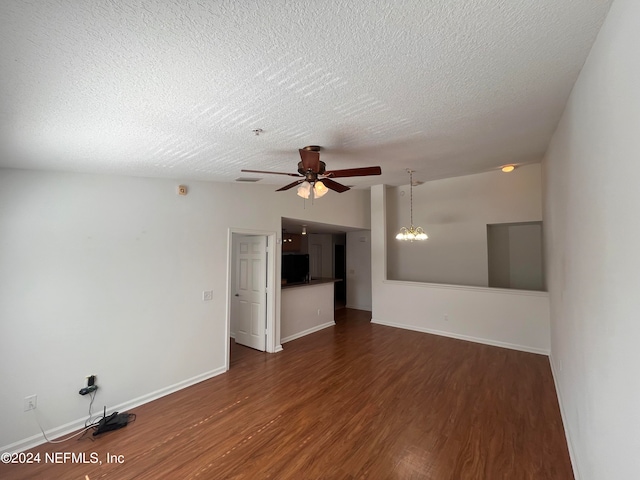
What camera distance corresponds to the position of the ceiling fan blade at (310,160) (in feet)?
7.63

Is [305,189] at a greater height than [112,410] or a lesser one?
greater

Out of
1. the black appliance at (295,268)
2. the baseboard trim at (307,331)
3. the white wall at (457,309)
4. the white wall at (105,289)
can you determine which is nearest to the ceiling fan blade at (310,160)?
the white wall at (105,289)

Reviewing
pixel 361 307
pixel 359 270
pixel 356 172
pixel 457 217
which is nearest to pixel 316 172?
pixel 356 172

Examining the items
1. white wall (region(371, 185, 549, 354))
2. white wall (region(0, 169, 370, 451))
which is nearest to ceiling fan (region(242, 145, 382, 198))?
white wall (region(0, 169, 370, 451))

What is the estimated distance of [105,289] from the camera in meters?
2.82

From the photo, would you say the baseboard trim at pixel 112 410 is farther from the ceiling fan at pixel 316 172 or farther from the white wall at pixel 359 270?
the white wall at pixel 359 270

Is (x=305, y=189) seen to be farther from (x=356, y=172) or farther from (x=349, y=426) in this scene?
(x=349, y=426)

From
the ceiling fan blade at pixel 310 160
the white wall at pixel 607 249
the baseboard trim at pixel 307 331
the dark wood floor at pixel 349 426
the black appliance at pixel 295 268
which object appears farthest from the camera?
the black appliance at pixel 295 268

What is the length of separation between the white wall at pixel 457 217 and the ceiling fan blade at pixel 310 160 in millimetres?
4419

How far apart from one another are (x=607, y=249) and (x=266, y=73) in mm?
1938

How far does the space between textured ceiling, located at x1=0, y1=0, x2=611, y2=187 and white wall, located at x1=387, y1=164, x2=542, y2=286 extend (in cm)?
297

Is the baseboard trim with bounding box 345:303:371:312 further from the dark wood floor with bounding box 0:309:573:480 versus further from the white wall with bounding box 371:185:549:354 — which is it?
the dark wood floor with bounding box 0:309:573:480

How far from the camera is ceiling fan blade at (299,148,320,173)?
7.63 ft

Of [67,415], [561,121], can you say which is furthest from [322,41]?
[67,415]
